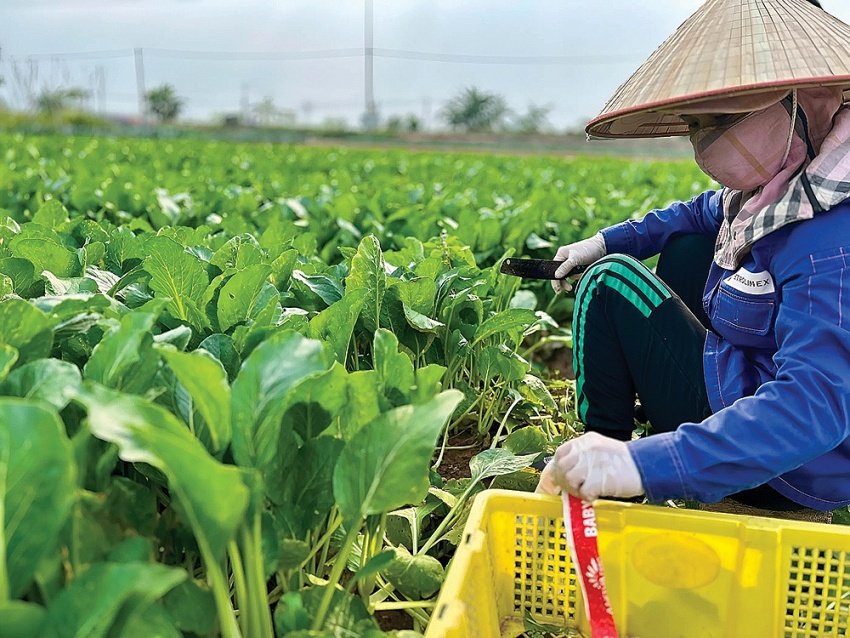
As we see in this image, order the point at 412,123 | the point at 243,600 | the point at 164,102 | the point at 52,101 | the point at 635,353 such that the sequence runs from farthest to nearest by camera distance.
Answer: the point at 164,102 → the point at 412,123 → the point at 52,101 → the point at 635,353 → the point at 243,600

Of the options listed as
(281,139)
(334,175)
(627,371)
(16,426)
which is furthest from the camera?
(281,139)

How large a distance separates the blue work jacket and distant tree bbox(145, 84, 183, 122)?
192ft

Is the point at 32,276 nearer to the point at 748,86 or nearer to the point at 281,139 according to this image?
the point at 748,86

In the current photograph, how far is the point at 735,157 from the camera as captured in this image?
58.7 inches

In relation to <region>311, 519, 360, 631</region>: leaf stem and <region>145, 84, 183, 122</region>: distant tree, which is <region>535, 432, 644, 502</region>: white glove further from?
<region>145, 84, 183, 122</region>: distant tree

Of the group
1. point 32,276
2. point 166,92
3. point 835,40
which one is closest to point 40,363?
point 32,276

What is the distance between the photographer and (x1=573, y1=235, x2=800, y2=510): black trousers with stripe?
1.73 m

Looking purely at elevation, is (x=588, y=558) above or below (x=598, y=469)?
below

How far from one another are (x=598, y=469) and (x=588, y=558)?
0.48 feet

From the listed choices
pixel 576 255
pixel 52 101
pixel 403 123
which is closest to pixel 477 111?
pixel 403 123

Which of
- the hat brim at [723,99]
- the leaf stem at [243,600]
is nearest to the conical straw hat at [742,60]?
the hat brim at [723,99]

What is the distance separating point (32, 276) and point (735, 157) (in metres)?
1.46

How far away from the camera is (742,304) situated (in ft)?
5.22

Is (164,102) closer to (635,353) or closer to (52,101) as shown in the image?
(52,101)
